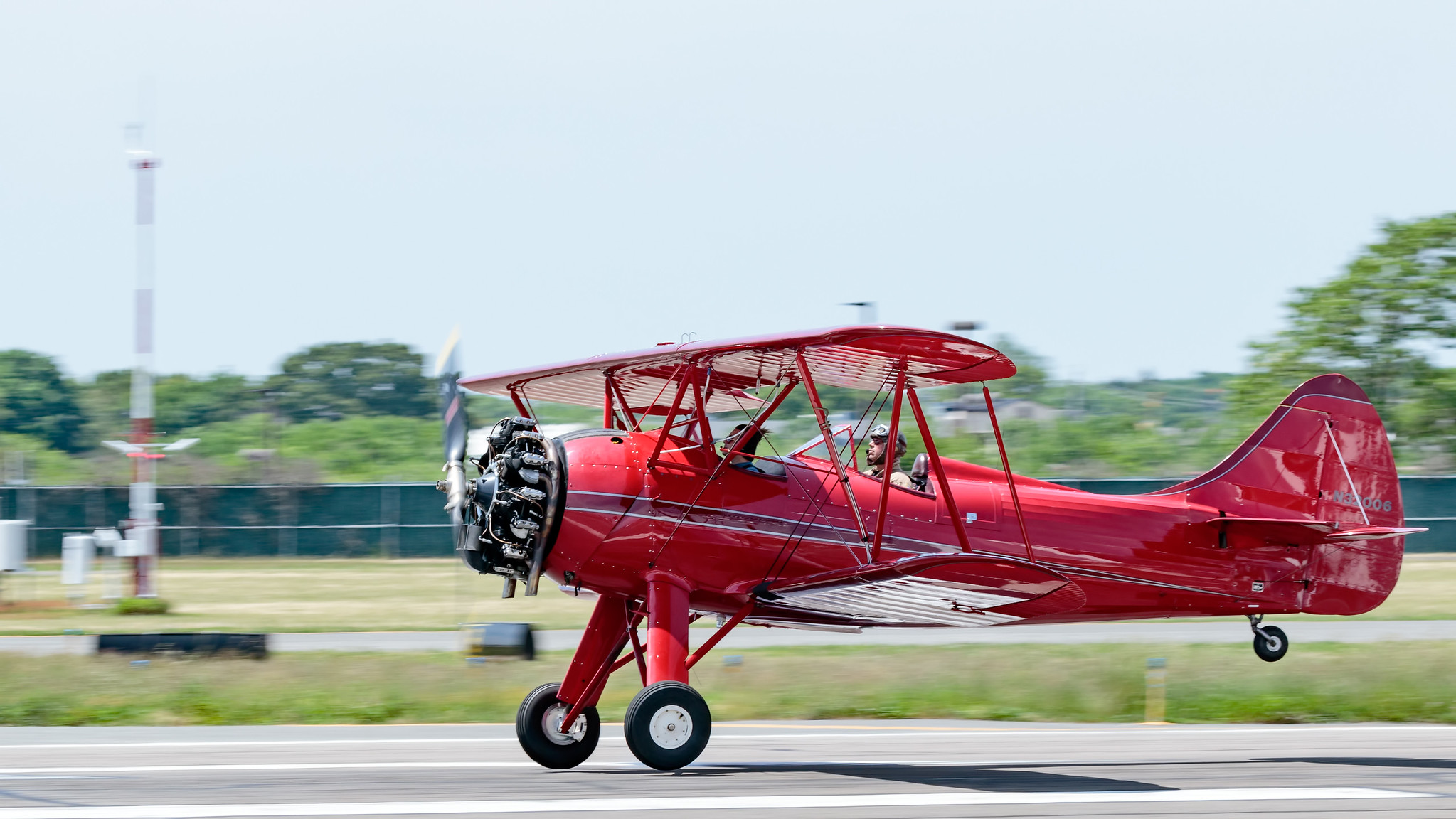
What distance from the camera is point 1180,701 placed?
14.0 meters

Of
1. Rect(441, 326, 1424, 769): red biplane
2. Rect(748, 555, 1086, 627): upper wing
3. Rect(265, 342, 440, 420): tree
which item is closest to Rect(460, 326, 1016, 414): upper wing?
Rect(441, 326, 1424, 769): red biplane

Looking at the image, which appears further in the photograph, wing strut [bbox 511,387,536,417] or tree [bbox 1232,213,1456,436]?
tree [bbox 1232,213,1456,436]

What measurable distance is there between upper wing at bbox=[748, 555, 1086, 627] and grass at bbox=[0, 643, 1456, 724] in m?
3.77

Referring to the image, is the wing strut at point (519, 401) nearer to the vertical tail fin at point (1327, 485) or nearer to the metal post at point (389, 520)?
the vertical tail fin at point (1327, 485)

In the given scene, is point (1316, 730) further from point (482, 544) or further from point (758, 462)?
point (482, 544)

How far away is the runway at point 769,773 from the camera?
7641mm

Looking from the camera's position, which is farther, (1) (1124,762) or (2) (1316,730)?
(2) (1316,730)

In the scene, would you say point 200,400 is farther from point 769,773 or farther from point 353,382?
point 769,773

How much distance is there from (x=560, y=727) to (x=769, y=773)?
152 centimetres

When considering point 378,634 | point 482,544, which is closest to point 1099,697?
point 482,544

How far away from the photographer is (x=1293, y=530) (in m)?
11.4

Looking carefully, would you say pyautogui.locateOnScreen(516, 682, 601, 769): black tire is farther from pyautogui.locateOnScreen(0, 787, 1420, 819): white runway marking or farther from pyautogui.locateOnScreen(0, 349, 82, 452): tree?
pyautogui.locateOnScreen(0, 349, 82, 452): tree

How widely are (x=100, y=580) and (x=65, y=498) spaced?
7.16 m

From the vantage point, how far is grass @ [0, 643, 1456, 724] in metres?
13.2
